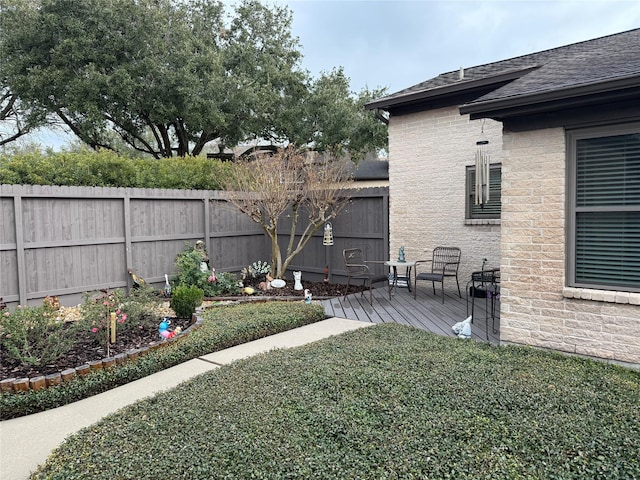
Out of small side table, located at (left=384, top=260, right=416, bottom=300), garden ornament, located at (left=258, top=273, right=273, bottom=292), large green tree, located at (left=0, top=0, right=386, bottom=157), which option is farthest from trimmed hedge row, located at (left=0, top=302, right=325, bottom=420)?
large green tree, located at (left=0, top=0, right=386, bottom=157)

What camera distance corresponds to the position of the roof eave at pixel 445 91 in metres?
7.25

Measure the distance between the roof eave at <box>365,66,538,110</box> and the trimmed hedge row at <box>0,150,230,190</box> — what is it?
11.2ft

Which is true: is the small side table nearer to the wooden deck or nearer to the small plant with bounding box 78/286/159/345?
the wooden deck

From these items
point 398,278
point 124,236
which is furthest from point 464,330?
point 124,236

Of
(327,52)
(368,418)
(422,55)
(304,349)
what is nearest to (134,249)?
(304,349)

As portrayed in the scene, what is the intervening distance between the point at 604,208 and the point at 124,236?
22.0 ft

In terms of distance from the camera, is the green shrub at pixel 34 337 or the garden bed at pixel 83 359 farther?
the green shrub at pixel 34 337

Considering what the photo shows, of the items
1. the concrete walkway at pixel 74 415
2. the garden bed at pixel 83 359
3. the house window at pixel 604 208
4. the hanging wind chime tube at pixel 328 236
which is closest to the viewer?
the concrete walkway at pixel 74 415

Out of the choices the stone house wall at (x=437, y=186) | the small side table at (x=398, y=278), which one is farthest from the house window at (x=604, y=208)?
the small side table at (x=398, y=278)

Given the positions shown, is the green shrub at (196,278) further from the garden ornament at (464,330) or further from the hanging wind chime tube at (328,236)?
the garden ornament at (464,330)

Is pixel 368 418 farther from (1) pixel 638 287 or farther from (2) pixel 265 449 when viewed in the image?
(1) pixel 638 287

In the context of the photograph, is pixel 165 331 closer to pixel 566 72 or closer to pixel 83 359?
pixel 83 359

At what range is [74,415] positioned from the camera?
3408 millimetres

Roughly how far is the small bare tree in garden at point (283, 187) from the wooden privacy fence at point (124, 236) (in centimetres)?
56
